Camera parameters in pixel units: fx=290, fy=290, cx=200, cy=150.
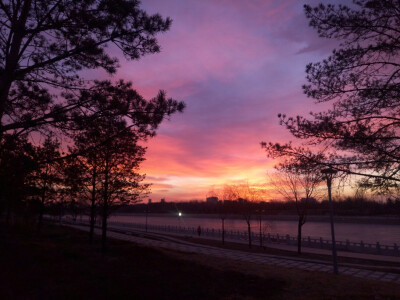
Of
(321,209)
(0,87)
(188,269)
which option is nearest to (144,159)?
(188,269)

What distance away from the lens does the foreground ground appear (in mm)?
7582

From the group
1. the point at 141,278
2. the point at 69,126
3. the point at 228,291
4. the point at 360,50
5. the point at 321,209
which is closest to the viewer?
the point at 69,126

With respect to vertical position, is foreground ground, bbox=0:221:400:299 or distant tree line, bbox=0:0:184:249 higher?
distant tree line, bbox=0:0:184:249

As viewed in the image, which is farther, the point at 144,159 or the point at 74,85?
the point at 144,159

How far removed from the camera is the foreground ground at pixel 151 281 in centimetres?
758

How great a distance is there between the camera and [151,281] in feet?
29.8

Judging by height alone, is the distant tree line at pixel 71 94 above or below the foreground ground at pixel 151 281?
above

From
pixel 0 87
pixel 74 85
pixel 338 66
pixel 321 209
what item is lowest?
pixel 321 209

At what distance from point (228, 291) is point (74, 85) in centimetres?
717

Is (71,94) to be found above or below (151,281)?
above

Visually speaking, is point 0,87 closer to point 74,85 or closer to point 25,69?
point 25,69

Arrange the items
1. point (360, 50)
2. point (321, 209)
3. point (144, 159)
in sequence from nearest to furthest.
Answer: point (360, 50) → point (144, 159) → point (321, 209)

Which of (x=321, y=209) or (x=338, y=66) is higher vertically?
(x=338, y=66)

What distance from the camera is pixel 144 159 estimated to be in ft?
58.2
